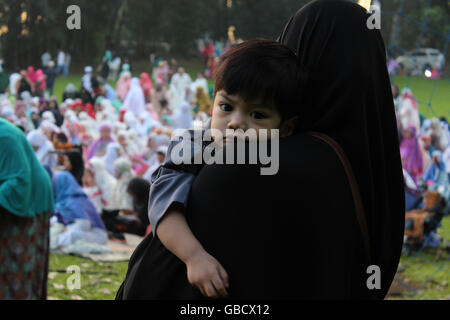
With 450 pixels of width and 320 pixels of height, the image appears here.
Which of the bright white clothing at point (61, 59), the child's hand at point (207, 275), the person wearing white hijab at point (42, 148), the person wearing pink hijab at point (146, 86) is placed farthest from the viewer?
the bright white clothing at point (61, 59)

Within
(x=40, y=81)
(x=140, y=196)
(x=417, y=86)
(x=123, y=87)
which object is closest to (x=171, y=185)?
(x=140, y=196)

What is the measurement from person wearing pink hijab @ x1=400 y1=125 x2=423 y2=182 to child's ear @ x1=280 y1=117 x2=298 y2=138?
733cm

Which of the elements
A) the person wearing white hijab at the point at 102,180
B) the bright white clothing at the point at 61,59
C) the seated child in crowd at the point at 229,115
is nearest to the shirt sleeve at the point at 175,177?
the seated child in crowd at the point at 229,115

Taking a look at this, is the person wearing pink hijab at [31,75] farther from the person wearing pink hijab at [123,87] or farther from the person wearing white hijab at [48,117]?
the person wearing white hijab at [48,117]

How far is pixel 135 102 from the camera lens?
504 inches

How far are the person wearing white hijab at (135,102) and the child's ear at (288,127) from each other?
36.7 feet

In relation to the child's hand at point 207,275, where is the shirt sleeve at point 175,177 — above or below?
above

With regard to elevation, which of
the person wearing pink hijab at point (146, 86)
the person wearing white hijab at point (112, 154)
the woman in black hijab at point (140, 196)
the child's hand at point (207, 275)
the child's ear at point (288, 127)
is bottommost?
the woman in black hijab at point (140, 196)

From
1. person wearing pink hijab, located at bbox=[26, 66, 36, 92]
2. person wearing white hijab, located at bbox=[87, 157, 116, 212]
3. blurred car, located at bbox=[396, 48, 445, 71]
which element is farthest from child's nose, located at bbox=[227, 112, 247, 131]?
person wearing pink hijab, located at bbox=[26, 66, 36, 92]

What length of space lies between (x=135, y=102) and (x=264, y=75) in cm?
1167

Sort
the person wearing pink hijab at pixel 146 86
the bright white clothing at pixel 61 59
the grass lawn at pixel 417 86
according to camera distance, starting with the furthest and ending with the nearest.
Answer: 1. the bright white clothing at pixel 61 59
2. the person wearing pink hijab at pixel 146 86
3. the grass lawn at pixel 417 86

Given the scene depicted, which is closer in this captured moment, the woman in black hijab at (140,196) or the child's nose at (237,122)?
the child's nose at (237,122)

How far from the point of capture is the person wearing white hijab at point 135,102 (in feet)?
41.6

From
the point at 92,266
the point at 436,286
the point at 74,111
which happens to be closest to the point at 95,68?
the point at 74,111
